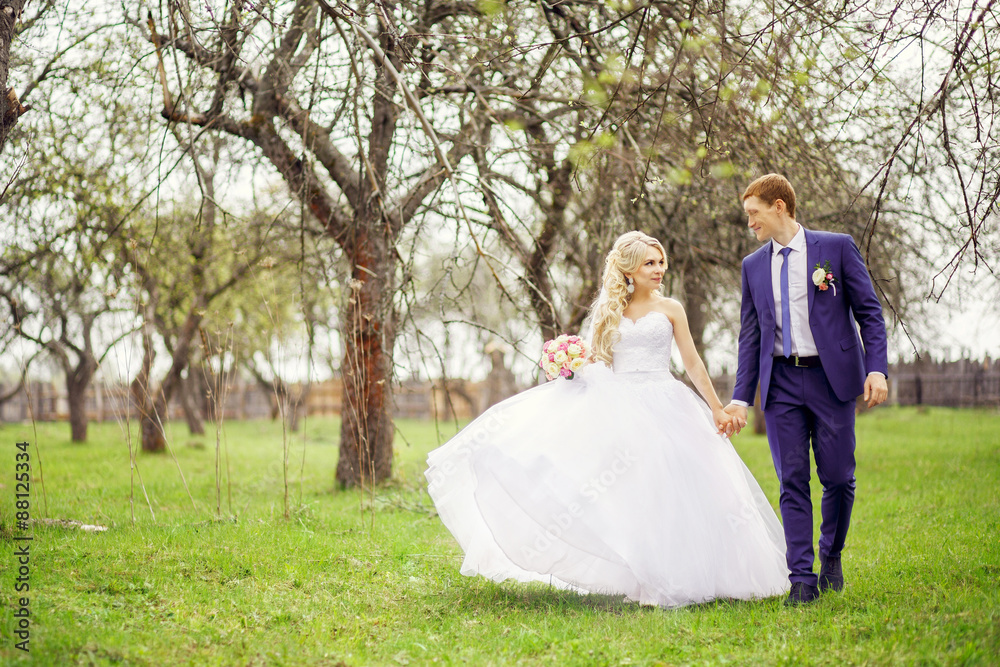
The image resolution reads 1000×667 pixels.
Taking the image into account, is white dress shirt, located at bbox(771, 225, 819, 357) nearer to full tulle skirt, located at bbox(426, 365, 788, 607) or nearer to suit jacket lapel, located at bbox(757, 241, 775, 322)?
suit jacket lapel, located at bbox(757, 241, 775, 322)

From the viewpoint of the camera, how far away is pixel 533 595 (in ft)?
13.5

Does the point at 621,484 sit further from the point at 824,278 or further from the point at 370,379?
the point at 370,379

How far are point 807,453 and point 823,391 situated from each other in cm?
33

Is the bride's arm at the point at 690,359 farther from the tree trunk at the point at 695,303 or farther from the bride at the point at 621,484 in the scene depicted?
the tree trunk at the point at 695,303

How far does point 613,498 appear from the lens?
3.74 m

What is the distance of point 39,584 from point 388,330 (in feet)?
15.0

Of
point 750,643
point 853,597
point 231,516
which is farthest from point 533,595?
point 231,516

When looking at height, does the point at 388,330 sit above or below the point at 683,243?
below

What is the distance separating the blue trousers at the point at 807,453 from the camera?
3.71 metres

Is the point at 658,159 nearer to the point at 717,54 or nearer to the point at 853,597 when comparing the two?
the point at 717,54

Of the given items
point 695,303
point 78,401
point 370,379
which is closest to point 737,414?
point 370,379

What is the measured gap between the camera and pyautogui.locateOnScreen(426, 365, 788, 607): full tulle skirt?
12.0 ft

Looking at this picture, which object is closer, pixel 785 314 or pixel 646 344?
pixel 785 314

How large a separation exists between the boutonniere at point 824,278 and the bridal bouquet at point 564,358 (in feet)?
4.16
